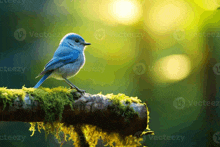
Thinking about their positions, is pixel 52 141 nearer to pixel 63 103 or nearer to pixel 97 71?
pixel 97 71

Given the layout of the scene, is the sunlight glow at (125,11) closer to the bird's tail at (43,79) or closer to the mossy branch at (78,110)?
the bird's tail at (43,79)

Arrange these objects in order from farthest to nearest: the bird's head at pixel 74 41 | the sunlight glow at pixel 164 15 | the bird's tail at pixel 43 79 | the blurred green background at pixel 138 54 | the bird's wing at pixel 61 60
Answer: the sunlight glow at pixel 164 15
the blurred green background at pixel 138 54
the bird's head at pixel 74 41
the bird's wing at pixel 61 60
the bird's tail at pixel 43 79

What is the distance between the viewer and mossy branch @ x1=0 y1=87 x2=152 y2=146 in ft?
8.25

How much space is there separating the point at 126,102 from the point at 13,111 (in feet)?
4.88

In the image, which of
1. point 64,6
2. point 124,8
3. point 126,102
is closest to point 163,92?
point 124,8

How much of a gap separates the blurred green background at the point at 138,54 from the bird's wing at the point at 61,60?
3685mm

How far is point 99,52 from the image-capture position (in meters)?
8.22

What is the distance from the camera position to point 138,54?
31.1 ft

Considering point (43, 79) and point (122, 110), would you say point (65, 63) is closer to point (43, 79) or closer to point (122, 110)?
point (43, 79)

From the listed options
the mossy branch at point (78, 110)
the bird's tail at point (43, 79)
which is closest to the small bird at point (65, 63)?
the bird's tail at point (43, 79)

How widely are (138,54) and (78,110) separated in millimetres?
7044

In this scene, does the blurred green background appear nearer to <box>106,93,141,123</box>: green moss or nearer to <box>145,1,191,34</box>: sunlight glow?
<box>145,1,191,34</box>: sunlight glow

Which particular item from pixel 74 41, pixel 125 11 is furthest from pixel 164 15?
pixel 74 41

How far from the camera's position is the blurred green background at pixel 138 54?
771cm
